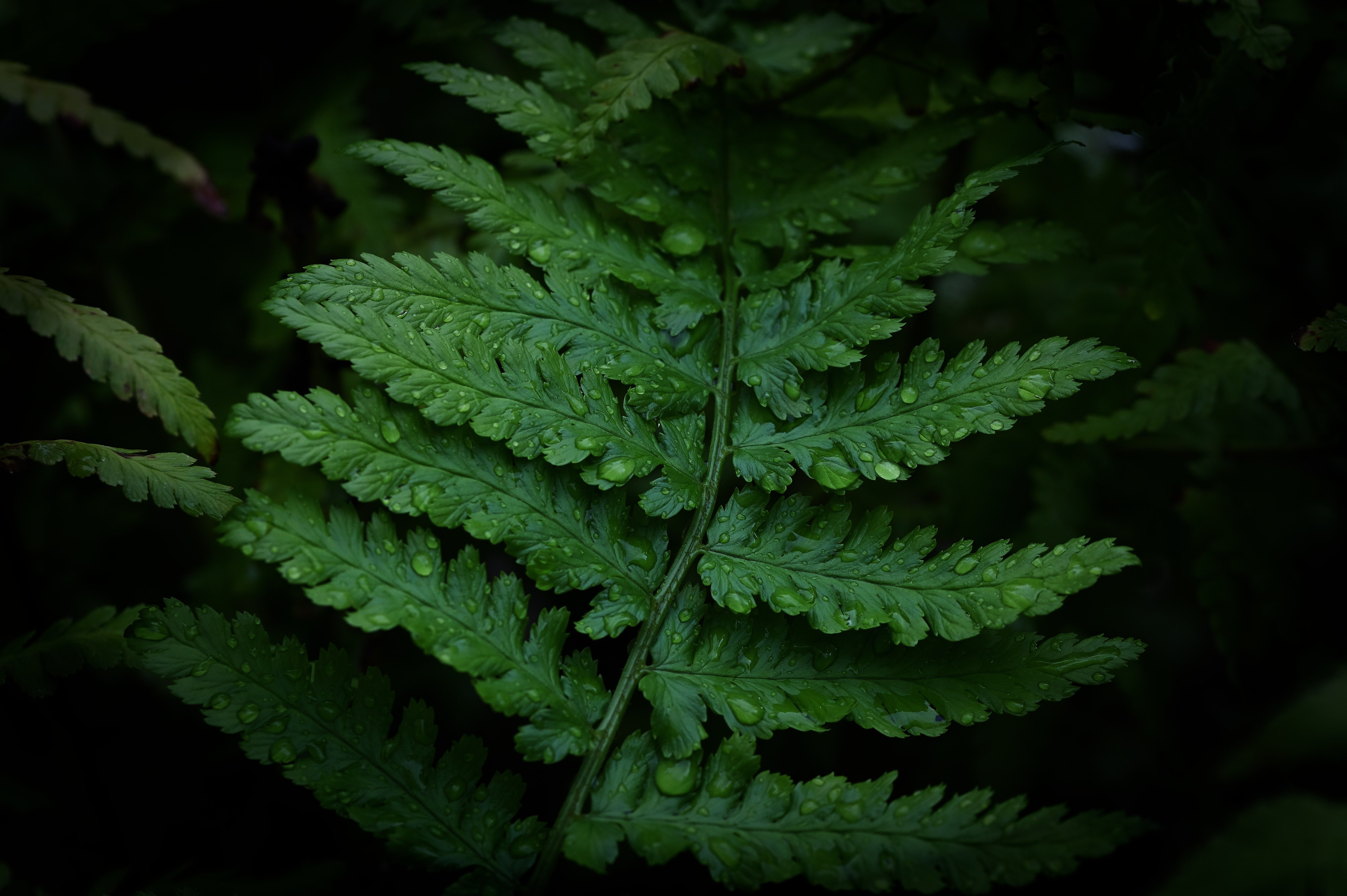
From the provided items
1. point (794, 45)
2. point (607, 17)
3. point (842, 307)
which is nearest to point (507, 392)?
point (842, 307)

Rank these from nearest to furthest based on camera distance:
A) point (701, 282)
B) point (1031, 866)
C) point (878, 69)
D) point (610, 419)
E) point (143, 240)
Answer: point (1031, 866) < point (610, 419) < point (701, 282) < point (878, 69) < point (143, 240)

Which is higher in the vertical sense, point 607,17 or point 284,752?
point 607,17

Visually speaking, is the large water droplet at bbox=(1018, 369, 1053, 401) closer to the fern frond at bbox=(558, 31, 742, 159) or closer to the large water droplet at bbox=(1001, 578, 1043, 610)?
the large water droplet at bbox=(1001, 578, 1043, 610)

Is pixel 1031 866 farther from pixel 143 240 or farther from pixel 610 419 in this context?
pixel 143 240

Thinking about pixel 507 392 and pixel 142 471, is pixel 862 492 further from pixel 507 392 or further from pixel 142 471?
pixel 142 471

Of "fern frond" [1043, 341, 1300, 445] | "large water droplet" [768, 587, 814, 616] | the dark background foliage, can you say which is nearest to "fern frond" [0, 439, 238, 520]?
the dark background foliage

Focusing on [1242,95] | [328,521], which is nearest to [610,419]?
[328,521]

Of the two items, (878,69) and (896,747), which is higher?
(878,69)
